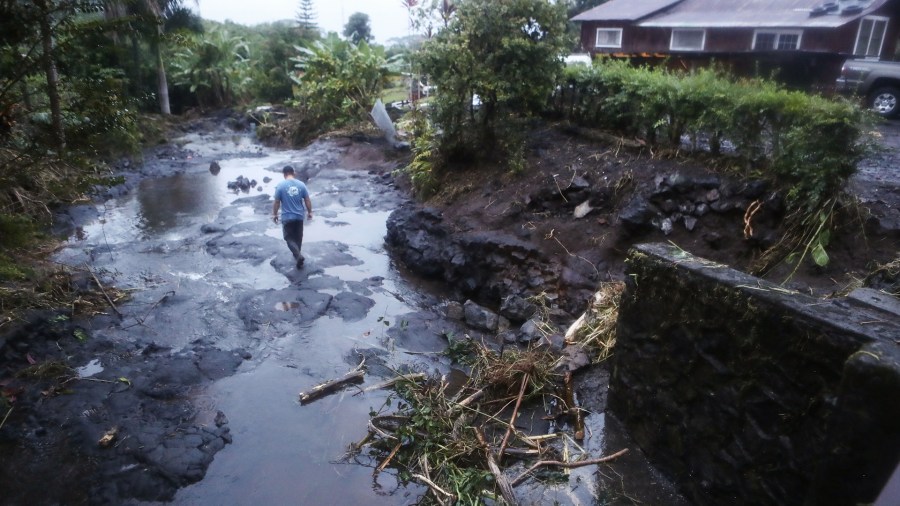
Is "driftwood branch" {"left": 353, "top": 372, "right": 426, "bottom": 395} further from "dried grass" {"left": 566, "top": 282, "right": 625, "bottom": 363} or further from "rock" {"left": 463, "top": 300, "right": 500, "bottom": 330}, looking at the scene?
"dried grass" {"left": 566, "top": 282, "right": 625, "bottom": 363}

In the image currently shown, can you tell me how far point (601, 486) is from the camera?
4.76 meters

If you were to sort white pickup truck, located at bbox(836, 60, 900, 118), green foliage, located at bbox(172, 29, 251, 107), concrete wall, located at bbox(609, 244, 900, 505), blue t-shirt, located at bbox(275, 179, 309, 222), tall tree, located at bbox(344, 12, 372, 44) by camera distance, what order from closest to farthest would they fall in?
concrete wall, located at bbox(609, 244, 900, 505), blue t-shirt, located at bbox(275, 179, 309, 222), white pickup truck, located at bbox(836, 60, 900, 118), green foliage, located at bbox(172, 29, 251, 107), tall tree, located at bbox(344, 12, 372, 44)

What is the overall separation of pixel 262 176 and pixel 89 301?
9.89 m

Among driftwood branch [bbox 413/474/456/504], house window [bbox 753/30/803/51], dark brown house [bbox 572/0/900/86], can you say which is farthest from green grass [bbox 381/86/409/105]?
driftwood branch [bbox 413/474/456/504]

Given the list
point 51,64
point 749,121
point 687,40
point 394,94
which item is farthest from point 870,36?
point 51,64

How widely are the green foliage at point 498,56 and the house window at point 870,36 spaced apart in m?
9.22

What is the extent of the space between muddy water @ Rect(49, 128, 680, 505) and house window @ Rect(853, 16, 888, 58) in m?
12.8

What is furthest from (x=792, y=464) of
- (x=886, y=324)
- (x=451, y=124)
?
(x=451, y=124)

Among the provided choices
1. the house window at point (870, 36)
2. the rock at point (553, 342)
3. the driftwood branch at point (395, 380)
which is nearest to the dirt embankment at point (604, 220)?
the rock at point (553, 342)

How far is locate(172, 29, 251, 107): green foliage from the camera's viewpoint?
1026 inches

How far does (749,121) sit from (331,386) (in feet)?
21.7

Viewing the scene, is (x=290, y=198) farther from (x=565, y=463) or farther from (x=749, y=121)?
(x=749, y=121)

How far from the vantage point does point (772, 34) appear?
48.4 feet

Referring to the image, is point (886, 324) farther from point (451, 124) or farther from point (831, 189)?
point (451, 124)
